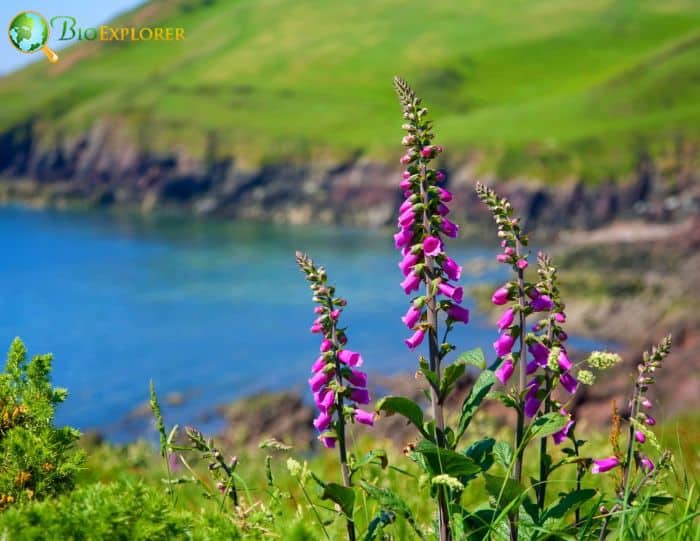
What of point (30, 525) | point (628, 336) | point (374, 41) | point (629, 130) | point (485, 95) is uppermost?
point (374, 41)

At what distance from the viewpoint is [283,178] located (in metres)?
131

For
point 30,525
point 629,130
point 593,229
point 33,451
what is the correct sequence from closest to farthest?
1. point 30,525
2. point 33,451
3. point 593,229
4. point 629,130

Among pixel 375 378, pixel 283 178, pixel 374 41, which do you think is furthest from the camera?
pixel 374 41

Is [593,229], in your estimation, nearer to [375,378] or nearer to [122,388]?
[375,378]

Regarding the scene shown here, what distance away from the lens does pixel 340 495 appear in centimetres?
385

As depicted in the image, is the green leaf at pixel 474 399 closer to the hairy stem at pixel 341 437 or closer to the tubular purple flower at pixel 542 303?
the tubular purple flower at pixel 542 303

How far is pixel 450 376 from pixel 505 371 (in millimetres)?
322

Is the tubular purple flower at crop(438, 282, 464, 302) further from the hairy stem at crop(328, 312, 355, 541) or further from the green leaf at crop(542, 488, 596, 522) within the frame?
the green leaf at crop(542, 488, 596, 522)

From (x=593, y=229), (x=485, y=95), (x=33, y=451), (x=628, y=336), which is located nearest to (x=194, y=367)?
(x=628, y=336)

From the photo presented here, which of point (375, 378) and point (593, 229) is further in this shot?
point (593, 229)

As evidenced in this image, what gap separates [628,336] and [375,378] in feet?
58.2

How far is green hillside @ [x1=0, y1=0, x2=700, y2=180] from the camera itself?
122 meters

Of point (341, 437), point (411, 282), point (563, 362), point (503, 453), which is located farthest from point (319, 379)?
point (563, 362)

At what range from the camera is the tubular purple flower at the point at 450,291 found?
394 cm
